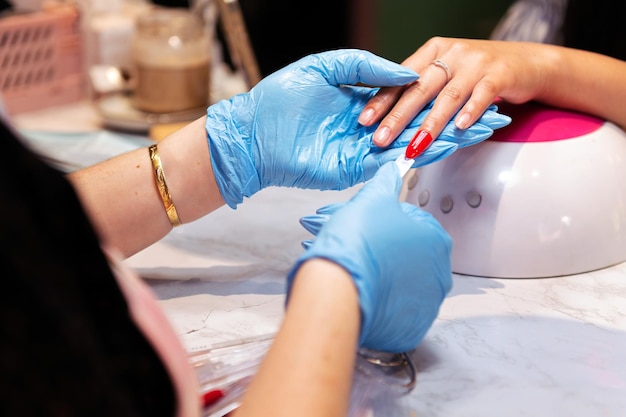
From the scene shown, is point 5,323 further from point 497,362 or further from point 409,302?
point 497,362

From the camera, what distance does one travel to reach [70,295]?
0.41 meters

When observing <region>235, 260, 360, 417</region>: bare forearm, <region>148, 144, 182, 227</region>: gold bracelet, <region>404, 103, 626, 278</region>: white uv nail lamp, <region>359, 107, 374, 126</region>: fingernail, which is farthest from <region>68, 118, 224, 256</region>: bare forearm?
<region>235, 260, 360, 417</region>: bare forearm

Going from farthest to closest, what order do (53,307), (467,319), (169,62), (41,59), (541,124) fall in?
(41,59)
(169,62)
(541,124)
(467,319)
(53,307)

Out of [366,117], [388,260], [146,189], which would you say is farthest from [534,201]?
[146,189]

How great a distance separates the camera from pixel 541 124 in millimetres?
1008

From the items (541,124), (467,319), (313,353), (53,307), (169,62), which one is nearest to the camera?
(53,307)

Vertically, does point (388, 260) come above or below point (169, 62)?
above

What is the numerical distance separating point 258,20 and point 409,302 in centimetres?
196

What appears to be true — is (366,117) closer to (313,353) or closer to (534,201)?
(534,201)

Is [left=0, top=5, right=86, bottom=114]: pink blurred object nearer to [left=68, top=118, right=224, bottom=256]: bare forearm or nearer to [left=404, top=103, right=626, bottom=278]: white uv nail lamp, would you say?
[left=68, top=118, right=224, bottom=256]: bare forearm

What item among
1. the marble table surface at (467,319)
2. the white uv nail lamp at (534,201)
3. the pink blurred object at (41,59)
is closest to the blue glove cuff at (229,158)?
the marble table surface at (467,319)

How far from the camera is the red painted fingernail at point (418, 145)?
0.90 m

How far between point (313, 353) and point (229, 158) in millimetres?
452

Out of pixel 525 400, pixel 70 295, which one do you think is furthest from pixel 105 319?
pixel 525 400
